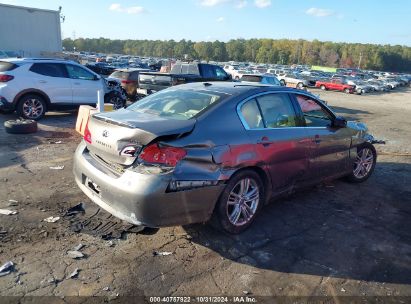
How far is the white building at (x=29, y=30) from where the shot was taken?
993 inches

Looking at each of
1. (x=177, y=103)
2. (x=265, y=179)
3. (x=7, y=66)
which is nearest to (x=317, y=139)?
(x=265, y=179)

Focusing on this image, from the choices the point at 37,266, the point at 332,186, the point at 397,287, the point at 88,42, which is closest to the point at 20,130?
the point at 37,266

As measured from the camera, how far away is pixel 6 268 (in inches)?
133

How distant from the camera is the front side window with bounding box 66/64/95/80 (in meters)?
11.1

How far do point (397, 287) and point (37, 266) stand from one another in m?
3.35

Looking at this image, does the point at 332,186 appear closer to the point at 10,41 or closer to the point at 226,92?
the point at 226,92

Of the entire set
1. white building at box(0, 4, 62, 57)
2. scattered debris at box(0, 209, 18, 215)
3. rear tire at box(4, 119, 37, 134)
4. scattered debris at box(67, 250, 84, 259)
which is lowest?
scattered debris at box(67, 250, 84, 259)

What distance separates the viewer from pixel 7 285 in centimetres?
313

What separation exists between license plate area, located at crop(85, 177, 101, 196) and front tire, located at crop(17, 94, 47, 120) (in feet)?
23.8

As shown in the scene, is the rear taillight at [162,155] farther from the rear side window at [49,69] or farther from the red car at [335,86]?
the red car at [335,86]

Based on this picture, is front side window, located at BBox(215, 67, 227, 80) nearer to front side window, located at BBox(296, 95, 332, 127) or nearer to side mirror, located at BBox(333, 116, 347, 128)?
front side window, located at BBox(296, 95, 332, 127)

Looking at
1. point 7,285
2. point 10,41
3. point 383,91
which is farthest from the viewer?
point 383,91

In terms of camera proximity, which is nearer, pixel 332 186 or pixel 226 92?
pixel 226 92

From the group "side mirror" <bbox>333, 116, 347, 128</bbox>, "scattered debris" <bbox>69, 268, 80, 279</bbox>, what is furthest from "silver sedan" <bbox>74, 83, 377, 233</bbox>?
"scattered debris" <bbox>69, 268, 80, 279</bbox>
